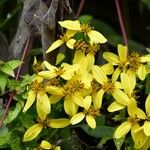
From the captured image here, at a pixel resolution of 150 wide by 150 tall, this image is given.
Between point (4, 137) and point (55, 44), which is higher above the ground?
point (55, 44)

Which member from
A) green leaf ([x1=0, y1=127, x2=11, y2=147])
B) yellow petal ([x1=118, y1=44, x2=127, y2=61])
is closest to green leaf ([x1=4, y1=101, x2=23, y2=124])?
green leaf ([x1=0, y1=127, x2=11, y2=147])

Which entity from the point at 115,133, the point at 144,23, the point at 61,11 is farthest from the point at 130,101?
the point at 144,23

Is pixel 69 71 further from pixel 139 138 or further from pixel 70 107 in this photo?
pixel 139 138

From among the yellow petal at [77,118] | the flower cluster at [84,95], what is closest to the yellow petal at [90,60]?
the flower cluster at [84,95]

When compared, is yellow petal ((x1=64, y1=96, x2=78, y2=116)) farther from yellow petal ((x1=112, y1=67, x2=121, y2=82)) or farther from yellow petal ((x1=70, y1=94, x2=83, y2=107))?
yellow petal ((x1=112, y1=67, x2=121, y2=82))

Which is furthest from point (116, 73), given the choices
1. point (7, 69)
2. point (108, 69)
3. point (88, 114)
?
point (7, 69)

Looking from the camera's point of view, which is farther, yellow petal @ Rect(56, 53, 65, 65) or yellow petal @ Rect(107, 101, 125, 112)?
yellow petal @ Rect(56, 53, 65, 65)
